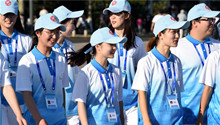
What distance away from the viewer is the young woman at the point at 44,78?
5480 millimetres

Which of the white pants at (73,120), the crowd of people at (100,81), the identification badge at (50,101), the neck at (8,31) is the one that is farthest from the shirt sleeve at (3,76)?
the white pants at (73,120)

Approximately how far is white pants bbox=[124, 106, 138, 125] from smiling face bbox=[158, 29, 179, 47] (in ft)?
4.76

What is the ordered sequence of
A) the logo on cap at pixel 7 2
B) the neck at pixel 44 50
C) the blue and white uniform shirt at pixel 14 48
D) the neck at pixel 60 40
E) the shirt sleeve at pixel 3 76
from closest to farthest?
the shirt sleeve at pixel 3 76, the neck at pixel 44 50, the logo on cap at pixel 7 2, the blue and white uniform shirt at pixel 14 48, the neck at pixel 60 40

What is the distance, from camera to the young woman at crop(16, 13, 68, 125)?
5.48m

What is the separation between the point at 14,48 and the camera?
6742 millimetres

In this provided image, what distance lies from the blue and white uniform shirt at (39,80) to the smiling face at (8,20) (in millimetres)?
983

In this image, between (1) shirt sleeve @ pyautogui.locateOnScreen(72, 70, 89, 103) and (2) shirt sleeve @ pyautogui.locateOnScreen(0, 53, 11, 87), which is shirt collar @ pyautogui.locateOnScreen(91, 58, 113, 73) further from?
(2) shirt sleeve @ pyautogui.locateOnScreen(0, 53, 11, 87)

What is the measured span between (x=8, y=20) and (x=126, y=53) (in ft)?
5.35

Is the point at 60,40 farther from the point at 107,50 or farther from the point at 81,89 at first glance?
the point at 81,89

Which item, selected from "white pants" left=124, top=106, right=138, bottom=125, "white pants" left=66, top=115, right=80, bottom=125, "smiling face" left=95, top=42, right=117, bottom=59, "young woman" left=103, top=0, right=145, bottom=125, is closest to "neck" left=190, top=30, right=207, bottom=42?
"young woman" left=103, top=0, right=145, bottom=125

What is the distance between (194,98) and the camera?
6668mm

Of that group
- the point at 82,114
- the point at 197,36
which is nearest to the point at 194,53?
the point at 197,36

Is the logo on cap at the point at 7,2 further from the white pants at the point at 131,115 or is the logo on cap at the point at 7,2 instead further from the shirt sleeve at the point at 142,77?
the white pants at the point at 131,115

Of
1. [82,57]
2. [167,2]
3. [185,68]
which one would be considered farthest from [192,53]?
[167,2]
